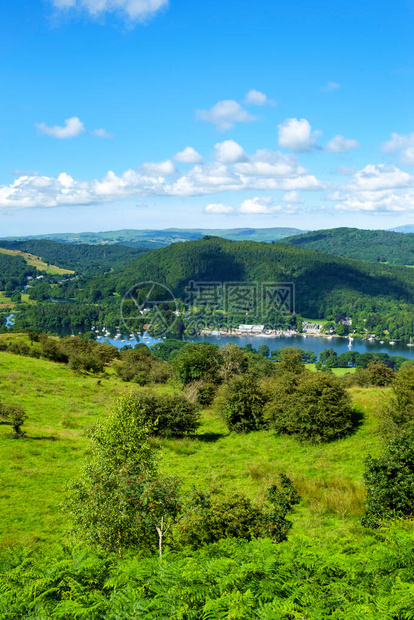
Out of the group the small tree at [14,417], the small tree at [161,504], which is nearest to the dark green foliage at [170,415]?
the small tree at [14,417]

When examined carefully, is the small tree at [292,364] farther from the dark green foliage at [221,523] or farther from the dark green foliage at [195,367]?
the dark green foliage at [221,523]

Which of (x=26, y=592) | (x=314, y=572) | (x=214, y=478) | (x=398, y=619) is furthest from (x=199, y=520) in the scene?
(x=214, y=478)

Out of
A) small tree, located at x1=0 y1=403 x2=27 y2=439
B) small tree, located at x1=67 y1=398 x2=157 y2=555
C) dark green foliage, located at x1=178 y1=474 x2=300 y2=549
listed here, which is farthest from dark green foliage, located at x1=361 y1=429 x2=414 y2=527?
small tree, located at x1=0 y1=403 x2=27 y2=439

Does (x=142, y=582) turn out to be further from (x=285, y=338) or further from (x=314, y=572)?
(x=285, y=338)

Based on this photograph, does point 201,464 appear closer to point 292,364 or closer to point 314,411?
point 314,411

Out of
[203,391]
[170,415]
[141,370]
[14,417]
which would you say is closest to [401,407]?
[170,415]

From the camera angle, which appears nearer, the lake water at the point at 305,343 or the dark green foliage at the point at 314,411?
the dark green foliage at the point at 314,411
